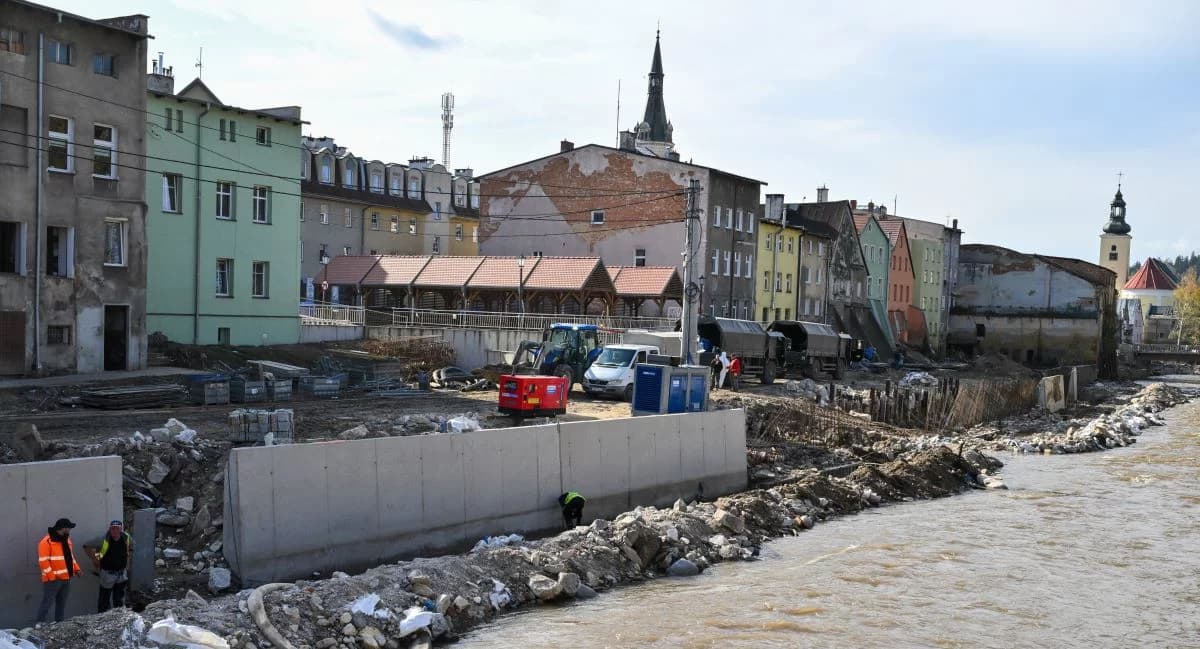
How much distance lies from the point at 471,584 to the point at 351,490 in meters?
2.28

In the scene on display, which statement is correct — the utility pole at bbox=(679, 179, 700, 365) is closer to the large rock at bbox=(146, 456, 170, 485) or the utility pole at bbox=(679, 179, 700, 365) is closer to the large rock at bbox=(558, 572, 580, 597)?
the large rock at bbox=(558, 572, 580, 597)

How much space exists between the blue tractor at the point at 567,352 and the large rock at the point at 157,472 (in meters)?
18.0

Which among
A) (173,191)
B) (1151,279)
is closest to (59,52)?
(173,191)

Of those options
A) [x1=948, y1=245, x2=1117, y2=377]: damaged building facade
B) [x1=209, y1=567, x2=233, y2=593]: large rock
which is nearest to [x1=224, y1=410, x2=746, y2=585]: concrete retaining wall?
[x1=209, y1=567, x2=233, y2=593]: large rock

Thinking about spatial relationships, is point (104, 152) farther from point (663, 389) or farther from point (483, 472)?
point (483, 472)

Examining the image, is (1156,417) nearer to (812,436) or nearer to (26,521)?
(812,436)

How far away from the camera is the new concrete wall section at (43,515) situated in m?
12.2

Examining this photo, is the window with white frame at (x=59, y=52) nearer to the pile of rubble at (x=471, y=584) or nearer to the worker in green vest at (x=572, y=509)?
the worker in green vest at (x=572, y=509)

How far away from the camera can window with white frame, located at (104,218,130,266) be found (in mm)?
32156

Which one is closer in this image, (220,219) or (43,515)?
(43,515)

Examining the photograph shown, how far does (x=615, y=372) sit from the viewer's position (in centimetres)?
3266

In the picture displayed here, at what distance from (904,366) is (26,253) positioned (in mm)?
49731

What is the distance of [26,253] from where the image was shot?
29500 mm

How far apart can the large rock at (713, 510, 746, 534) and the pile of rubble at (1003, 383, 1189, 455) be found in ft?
63.4
